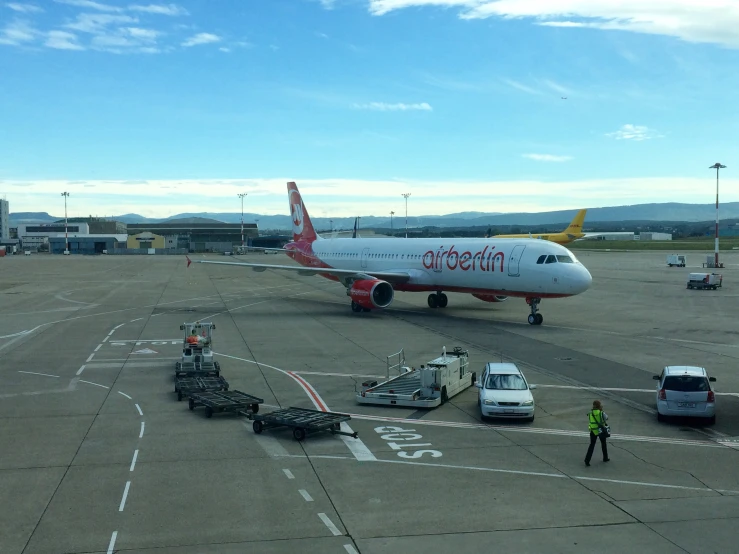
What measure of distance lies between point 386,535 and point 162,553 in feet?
12.5

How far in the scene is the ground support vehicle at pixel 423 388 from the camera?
22.6m

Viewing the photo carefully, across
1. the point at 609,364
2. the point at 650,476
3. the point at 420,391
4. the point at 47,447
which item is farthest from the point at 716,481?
the point at 47,447

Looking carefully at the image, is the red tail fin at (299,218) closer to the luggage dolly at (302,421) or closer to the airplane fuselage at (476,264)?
the airplane fuselage at (476,264)

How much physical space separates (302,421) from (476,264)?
25.2 m

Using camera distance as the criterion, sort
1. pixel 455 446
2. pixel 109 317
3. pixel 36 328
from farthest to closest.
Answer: pixel 109 317 < pixel 36 328 < pixel 455 446

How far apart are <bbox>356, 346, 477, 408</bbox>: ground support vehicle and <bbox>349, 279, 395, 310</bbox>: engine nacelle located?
20367mm

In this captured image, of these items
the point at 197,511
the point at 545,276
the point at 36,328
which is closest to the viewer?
the point at 197,511

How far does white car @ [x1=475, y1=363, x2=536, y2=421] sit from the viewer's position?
2064 centimetres

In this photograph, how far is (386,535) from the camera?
12867 millimetres

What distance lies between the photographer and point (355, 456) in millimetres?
17641

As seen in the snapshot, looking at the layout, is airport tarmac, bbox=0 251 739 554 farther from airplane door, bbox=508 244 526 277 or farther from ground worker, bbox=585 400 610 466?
airplane door, bbox=508 244 526 277

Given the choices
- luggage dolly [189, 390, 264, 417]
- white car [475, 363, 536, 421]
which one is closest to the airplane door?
white car [475, 363, 536, 421]

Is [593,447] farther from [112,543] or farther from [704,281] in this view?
[704,281]

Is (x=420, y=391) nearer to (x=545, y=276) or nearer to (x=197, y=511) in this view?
(x=197, y=511)
